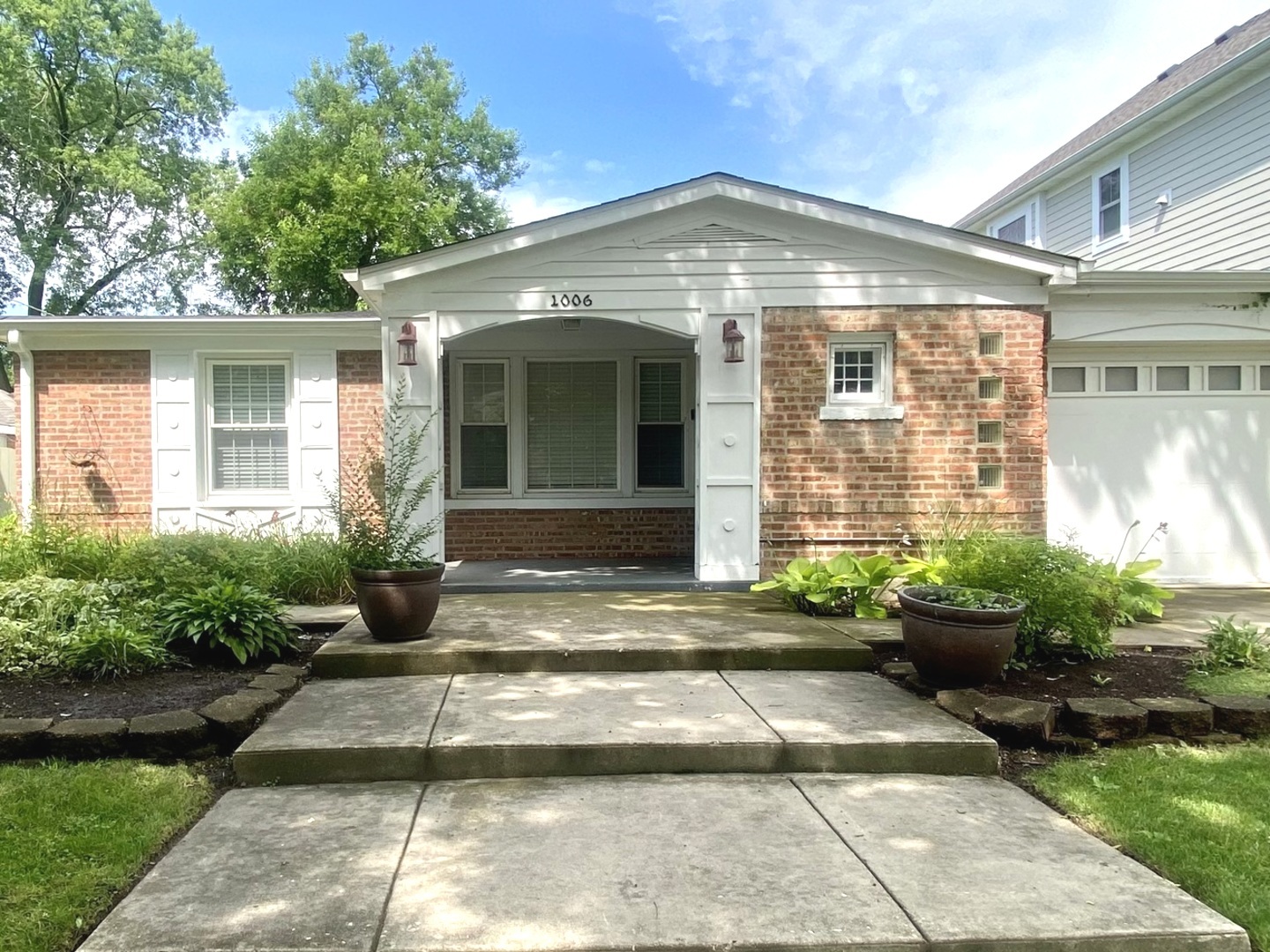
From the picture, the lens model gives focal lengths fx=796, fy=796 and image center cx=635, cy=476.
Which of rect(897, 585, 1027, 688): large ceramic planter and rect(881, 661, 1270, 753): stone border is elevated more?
rect(897, 585, 1027, 688): large ceramic planter

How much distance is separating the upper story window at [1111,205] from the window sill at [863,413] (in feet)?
24.6

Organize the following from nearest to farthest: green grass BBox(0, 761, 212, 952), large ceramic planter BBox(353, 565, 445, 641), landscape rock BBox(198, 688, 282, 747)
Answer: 1. green grass BBox(0, 761, 212, 952)
2. landscape rock BBox(198, 688, 282, 747)
3. large ceramic planter BBox(353, 565, 445, 641)

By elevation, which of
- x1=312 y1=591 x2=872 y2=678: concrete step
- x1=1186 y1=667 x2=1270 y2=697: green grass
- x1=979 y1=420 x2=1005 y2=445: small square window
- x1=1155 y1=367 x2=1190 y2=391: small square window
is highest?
x1=1155 y1=367 x2=1190 y2=391: small square window

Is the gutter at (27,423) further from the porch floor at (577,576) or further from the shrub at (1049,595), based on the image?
the shrub at (1049,595)

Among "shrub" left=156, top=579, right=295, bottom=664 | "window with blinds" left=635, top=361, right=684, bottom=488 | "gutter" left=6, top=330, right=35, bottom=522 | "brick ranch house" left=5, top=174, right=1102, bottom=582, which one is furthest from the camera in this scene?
"window with blinds" left=635, top=361, right=684, bottom=488

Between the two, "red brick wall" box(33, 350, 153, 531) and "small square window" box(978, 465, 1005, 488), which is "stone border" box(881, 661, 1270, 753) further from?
"red brick wall" box(33, 350, 153, 531)

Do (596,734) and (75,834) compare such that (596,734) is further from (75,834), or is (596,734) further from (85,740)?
(85,740)

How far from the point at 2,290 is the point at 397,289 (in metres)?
24.9

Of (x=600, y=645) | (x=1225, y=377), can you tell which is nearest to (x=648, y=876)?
(x=600, y=645)

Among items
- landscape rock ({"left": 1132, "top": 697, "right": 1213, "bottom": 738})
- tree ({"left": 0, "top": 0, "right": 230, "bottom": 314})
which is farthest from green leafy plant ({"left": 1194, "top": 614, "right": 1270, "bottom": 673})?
tree ({"left": 0, "top": 0, "right": 230, "bottom": 314})

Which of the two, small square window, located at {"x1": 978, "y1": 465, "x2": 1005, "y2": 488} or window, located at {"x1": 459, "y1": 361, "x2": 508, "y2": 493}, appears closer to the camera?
small square window, located at {"x1": 978, "y1": 465, "x2": 1005, "y2": 488}

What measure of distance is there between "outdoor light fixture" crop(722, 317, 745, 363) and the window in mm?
2951

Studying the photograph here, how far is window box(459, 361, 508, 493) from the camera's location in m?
9.02

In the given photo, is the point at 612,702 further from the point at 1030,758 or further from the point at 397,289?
the point at 397,289
